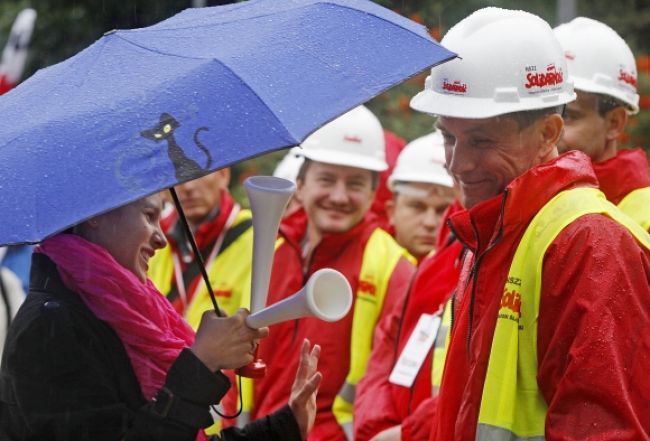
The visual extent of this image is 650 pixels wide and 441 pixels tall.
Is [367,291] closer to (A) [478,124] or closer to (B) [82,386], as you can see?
(A) [478,124]

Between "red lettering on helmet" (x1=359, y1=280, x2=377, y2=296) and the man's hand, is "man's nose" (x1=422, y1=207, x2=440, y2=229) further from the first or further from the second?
the man's hand

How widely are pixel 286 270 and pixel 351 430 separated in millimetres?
1012

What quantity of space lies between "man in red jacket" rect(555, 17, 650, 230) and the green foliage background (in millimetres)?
7261

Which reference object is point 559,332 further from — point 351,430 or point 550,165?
point 351,430

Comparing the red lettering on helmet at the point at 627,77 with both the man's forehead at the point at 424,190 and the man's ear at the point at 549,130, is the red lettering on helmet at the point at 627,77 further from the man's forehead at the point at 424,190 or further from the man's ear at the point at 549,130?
the man's forehead at the point at 424,190

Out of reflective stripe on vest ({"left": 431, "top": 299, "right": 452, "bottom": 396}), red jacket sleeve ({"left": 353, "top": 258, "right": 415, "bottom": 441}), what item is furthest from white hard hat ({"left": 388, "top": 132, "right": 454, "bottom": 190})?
reflective stripe on vest ({"left": 431, "top": 299, "right": 452, "bottom": 396})

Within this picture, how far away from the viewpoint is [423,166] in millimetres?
7746

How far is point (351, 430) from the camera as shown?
21.1 feet

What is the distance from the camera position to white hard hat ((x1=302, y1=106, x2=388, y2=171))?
7.27m

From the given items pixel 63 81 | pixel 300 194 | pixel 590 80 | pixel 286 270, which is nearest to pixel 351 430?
pixel 286 270

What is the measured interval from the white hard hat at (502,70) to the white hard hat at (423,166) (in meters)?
3.36

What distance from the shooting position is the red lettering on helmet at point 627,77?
577 centimetres

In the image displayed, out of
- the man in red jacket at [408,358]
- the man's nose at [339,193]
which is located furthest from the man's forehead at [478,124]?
the man's nose at [339,193]

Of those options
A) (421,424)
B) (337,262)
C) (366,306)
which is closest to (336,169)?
(337,262)
